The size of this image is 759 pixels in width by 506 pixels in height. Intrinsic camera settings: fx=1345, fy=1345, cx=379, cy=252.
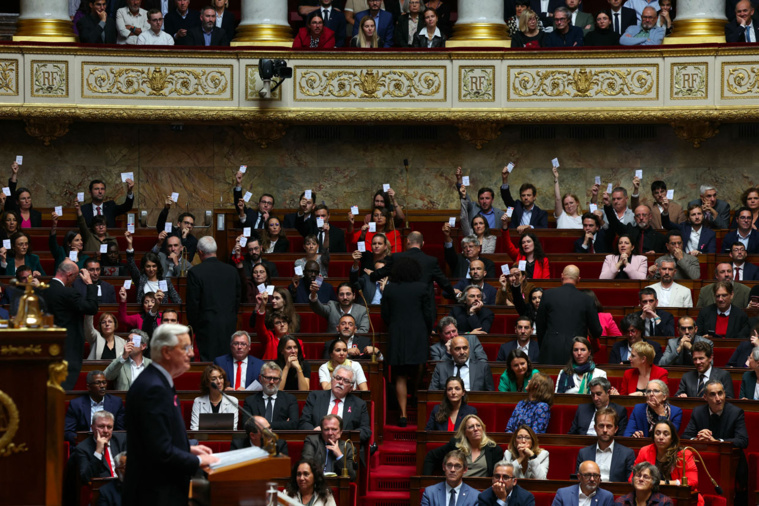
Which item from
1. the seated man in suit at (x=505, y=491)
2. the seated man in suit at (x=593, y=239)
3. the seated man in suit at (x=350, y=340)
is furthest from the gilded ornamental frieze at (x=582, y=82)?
the seated man in suit at (x=505, y=491)

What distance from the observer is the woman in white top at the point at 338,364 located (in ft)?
28.8

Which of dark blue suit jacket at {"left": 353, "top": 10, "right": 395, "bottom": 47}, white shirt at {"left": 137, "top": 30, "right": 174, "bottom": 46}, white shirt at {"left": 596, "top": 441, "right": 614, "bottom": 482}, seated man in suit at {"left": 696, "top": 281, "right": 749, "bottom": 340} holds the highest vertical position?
dark blue suit jacket at {"left": 353, "top": 10, "right": 395, "bottom": 47}

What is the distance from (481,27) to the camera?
44.6ft

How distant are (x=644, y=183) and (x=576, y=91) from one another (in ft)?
4.27

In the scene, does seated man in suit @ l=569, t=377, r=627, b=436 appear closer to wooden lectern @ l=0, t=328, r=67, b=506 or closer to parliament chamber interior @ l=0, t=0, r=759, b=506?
parliament chamber interior @ l=0, t=0, r=759, b=506

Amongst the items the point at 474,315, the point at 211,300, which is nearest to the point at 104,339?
the point at 211,300

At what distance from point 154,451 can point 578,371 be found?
467 centimetres

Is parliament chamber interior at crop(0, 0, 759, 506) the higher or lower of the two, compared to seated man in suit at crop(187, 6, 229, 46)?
lower

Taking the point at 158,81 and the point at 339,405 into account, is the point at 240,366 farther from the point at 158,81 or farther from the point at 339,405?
the point at 158,81

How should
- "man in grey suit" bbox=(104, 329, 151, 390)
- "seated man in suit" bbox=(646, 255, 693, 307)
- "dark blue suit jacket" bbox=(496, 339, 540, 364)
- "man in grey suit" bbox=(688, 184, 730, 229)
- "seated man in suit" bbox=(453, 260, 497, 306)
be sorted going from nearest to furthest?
"man in grey suit" bbox=(104, 329, 151, 390), "dark blue suit jacket" bbox=(496, 339, 540, 364), "seated man in suit" bbox=(646, 255, 693, 307), "seated man in suit" bbox=(453, 260, 497, 306), "man in grey suit" bbox=(688, 184, 730, 229)

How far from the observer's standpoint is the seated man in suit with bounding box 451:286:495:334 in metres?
9.85

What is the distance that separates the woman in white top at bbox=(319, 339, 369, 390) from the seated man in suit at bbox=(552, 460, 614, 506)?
191cm

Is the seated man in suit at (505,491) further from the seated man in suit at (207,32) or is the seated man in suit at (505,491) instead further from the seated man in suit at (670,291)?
the seated man in suit at (207,32)

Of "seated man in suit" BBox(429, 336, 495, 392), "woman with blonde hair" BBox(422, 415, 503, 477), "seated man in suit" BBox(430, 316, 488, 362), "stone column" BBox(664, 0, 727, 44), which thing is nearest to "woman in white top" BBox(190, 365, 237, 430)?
"woman with blonde hair" BBox(422, 415, 503, 477)
